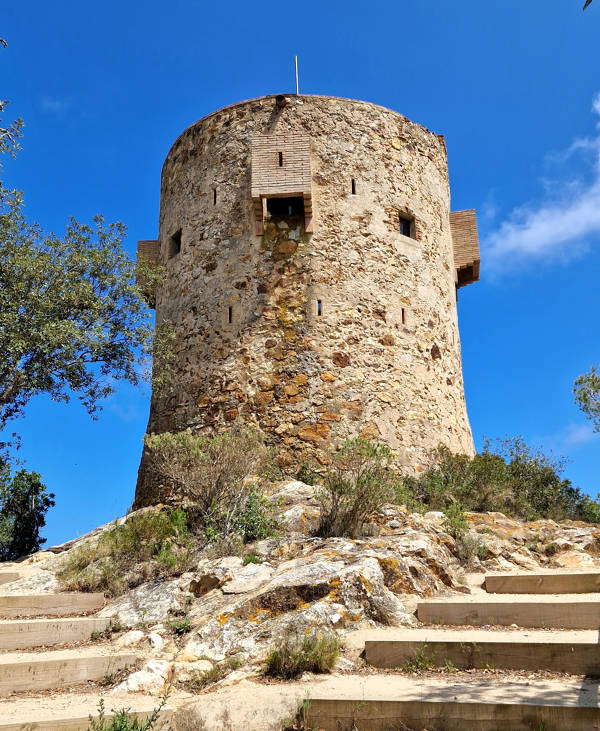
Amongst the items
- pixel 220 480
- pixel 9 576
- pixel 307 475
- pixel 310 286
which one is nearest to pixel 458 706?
pixel 220 480

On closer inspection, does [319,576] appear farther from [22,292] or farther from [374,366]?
[22,292]

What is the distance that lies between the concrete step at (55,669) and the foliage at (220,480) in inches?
110

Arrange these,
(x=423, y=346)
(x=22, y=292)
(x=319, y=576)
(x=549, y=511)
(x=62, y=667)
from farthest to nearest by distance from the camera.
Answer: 1. (x=423, y=346)
2. (x=549, y=511)
3. (x=22, y=292)
4. (x=319, y=576)
5. (x=62, y=667)

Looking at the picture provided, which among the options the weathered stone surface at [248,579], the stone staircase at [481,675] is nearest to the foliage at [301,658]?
the stone staircase at [481,675]

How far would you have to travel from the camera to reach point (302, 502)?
31.6ft

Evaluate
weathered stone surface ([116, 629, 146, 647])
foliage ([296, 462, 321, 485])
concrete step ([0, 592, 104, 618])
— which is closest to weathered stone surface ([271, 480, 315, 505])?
foliage ([296, 462, 321, 485])

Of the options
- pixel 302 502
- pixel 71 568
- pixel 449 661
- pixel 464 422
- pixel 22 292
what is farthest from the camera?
pixel 464 422

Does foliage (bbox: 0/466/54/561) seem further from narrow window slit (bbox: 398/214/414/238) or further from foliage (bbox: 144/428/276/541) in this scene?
narrow window slit (bbox: 398/214/414/238)

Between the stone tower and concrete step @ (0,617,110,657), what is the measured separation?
5.12 metres

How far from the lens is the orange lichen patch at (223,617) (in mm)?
6281

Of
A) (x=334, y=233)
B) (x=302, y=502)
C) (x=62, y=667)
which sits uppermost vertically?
(x=334, y=233)

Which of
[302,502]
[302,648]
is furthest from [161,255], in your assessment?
[302,648]

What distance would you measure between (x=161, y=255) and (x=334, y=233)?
165 inches

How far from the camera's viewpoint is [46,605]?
770 centimetres
